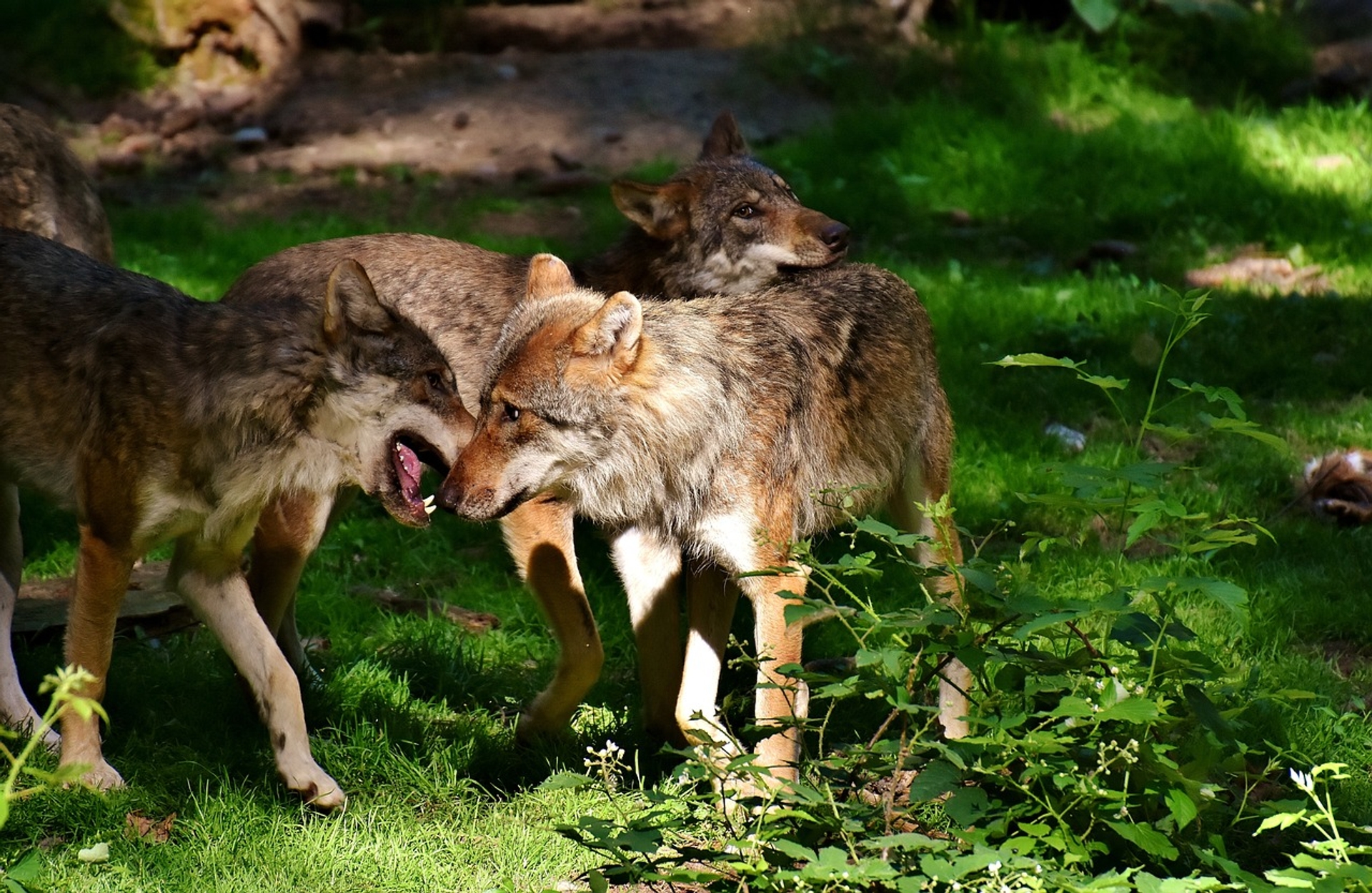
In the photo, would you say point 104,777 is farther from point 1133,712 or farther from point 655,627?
point 1133,712

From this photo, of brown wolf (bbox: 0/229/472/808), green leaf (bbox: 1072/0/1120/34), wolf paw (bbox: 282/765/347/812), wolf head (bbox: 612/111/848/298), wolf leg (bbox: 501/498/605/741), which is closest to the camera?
green leaf (bbox: 1072/0/1120/34)

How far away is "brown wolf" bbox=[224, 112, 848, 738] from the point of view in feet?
19.0

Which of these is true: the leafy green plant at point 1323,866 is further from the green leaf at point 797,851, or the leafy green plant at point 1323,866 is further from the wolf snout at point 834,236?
the wolf snout at point 834,236

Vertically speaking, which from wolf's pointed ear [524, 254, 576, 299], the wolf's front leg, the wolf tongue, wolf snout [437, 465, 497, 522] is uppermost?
wolf's pointed ear [524, 254, 576, 299]

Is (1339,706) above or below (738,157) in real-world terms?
below

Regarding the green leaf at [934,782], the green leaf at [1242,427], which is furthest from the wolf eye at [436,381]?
the green leaf at [1242,427]

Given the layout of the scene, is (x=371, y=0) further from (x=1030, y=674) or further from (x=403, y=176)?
(x=1030, y=674)

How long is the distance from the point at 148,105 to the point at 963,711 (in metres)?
10.2

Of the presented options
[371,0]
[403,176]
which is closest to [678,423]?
[403,176]

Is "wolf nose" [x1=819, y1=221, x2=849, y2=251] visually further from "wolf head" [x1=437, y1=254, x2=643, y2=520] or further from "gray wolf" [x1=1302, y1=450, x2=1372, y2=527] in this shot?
"gray wolf" [x1=1302, y1=450, x2=1372, y2=527]

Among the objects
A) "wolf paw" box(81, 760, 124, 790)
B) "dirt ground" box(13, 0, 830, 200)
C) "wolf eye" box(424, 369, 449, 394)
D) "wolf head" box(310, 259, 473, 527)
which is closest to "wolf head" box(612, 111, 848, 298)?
"wolf eye" box(424, 369, 449, 394)

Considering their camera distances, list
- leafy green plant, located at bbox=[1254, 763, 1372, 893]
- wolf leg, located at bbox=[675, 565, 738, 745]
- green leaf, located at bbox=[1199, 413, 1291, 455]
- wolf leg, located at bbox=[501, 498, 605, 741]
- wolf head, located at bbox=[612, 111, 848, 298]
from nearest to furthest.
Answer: leafy green plant, located at bbox=[1254, 763, 1372, 893], green leaf, located at bbox=[1199, 413, 1291, 455], wolf leg, located at bbox=[675, 565, 738, 745], wolf leg, located at bbox=[501, 498, 605, 741], wolf head, located at bbox=[612, 111, 848, 298]

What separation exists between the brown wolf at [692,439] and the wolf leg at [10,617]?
1.81 meters

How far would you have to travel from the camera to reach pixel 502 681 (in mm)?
6070
